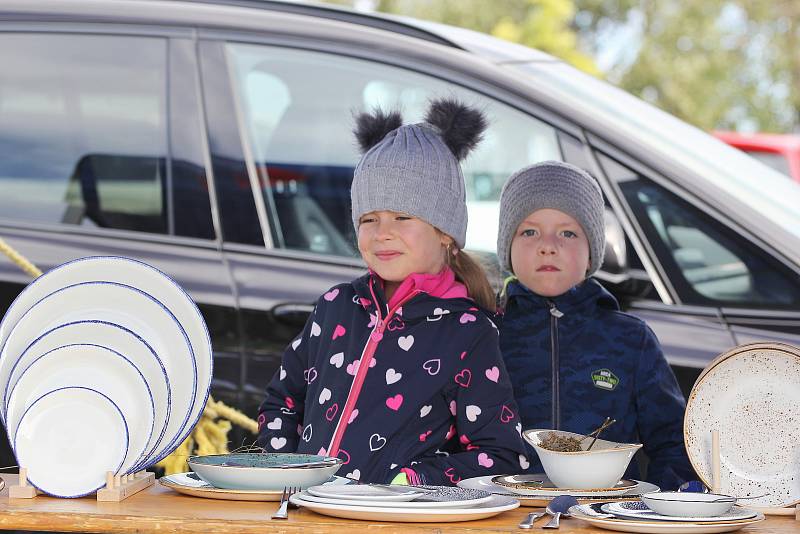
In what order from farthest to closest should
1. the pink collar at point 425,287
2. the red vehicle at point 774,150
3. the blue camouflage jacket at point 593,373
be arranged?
the red vehicle at point 774,150 → the blue camouflage jacket at point 593,373 → the pink collar at point 425,287

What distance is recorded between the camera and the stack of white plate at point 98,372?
2.24 meters

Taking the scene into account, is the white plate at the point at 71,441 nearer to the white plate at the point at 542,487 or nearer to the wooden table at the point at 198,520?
the wooden table at the point at 198,520

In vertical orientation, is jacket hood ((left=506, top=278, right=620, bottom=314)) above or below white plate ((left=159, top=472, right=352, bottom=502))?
above

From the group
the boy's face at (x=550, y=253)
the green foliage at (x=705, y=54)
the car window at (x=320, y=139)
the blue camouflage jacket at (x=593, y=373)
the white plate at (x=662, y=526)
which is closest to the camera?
the white plate at (x=662, y=526)

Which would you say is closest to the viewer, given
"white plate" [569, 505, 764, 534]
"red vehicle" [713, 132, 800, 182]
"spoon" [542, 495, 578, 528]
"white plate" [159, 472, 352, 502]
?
"white plate" [569, 505, 764, 534]

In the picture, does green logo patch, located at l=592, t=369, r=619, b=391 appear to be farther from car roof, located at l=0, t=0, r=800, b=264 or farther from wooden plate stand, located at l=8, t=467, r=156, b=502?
wooden plate stand, located at l=8, t=467, r=156, b=502

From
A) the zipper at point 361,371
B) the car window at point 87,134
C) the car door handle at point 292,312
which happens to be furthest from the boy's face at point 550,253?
the car window at point 87,134

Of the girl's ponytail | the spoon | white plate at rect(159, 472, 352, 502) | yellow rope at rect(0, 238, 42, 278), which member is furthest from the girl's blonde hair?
yellow rope at rect(0, 238, 42, 278)

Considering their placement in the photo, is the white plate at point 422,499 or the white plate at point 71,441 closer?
the white plate at point 422,499

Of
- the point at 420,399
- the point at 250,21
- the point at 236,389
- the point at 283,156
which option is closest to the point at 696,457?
the point at 420,399

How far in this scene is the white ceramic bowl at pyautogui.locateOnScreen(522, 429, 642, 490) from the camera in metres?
2.18

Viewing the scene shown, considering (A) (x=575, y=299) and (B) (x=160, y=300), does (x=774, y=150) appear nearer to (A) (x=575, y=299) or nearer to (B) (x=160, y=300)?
(A) (x=575, y=299)

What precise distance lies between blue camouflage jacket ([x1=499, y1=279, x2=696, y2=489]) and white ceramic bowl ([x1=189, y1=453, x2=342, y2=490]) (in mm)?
848

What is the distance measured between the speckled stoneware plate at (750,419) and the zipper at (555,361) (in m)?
0.67
